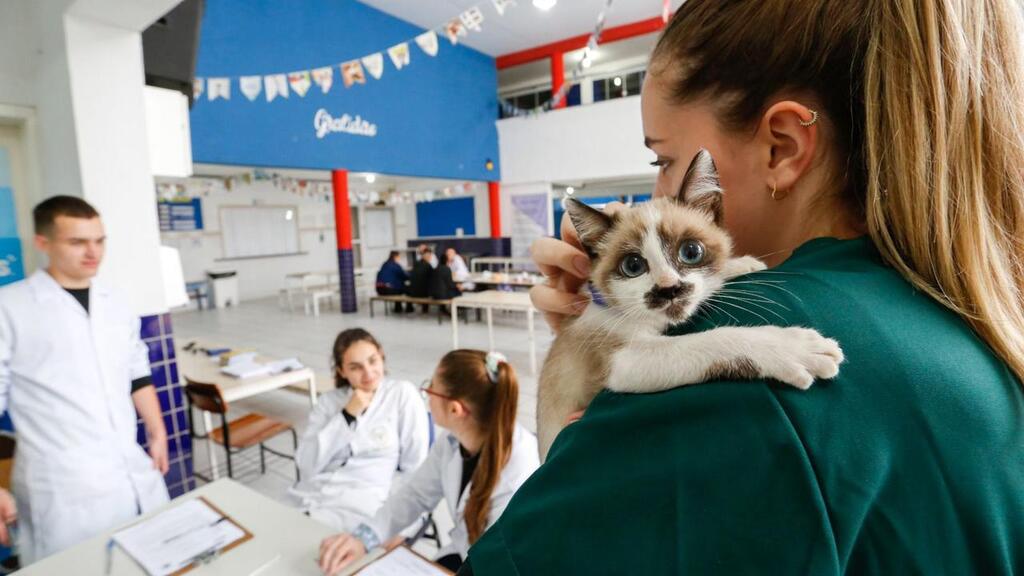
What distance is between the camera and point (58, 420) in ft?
7.29

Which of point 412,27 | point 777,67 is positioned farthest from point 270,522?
point 412,27

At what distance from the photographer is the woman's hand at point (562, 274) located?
94cm

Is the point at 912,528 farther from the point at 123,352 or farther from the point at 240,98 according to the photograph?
the point at 240,98

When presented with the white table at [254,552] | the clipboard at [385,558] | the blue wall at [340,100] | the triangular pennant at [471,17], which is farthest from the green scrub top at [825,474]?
the blue wall at [340,100]

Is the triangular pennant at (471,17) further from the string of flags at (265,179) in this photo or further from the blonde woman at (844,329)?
the string of flags at (265,179)

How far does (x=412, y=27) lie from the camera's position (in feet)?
35.9

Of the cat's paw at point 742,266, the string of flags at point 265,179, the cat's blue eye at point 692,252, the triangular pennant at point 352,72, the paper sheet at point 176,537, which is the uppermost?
the triangular pennant at point 352,72

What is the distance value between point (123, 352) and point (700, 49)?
3.00 m

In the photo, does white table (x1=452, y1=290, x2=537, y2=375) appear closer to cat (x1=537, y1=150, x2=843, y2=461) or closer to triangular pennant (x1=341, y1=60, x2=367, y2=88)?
triangular pennant (x1=341, y1=60, x2=367, y2=88)

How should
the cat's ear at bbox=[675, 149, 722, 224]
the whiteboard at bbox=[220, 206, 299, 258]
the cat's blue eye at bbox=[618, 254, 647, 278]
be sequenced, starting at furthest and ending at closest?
the whiteboard at bbox=[220, 206, 299, 258], the cat's blue eye at bbox=[618, 254, 647, 278], the cat's ear at bbox=[675, 149, 722, 224]

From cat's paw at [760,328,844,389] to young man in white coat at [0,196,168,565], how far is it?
2.88 m

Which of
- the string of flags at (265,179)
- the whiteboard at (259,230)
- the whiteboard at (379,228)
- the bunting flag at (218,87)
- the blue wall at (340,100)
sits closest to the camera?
the bunting flag at (218,87)

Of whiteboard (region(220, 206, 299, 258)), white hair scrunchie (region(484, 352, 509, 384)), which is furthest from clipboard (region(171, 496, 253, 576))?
whiteboard (region(220, 206, 299, 258))

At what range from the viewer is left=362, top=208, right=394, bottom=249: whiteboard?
16578 mm
